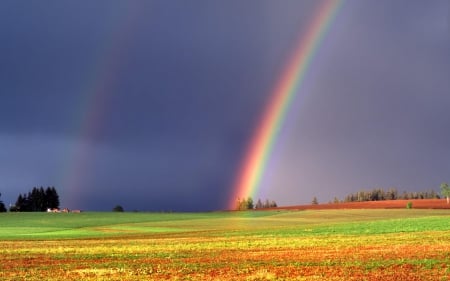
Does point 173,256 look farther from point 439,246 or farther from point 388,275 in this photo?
point 439,246

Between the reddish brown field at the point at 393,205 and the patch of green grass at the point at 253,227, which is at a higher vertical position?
the reddish brown field at the point at 393,205

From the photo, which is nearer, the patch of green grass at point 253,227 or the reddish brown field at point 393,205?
the patch of green grass at point 253,227

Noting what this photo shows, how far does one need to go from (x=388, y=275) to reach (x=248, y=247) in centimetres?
1880

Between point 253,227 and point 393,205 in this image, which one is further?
point 393,205

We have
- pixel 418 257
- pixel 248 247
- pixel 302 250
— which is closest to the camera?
pixel 418 257

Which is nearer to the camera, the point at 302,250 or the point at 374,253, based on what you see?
the point at 374,253

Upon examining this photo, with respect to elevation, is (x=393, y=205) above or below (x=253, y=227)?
above

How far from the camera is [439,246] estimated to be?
38.3m

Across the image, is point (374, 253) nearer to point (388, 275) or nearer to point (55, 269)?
point (388, 275)

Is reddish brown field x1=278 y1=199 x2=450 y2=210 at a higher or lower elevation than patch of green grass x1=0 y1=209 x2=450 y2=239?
higher

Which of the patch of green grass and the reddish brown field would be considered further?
the reddish brown field

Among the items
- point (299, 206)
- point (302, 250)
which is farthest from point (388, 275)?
point (299, 206)

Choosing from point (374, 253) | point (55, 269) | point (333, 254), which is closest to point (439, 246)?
point (374, 253)

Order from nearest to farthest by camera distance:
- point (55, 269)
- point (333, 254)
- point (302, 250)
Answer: point (55, 269) → point (333, 254) → point (302, 250)
